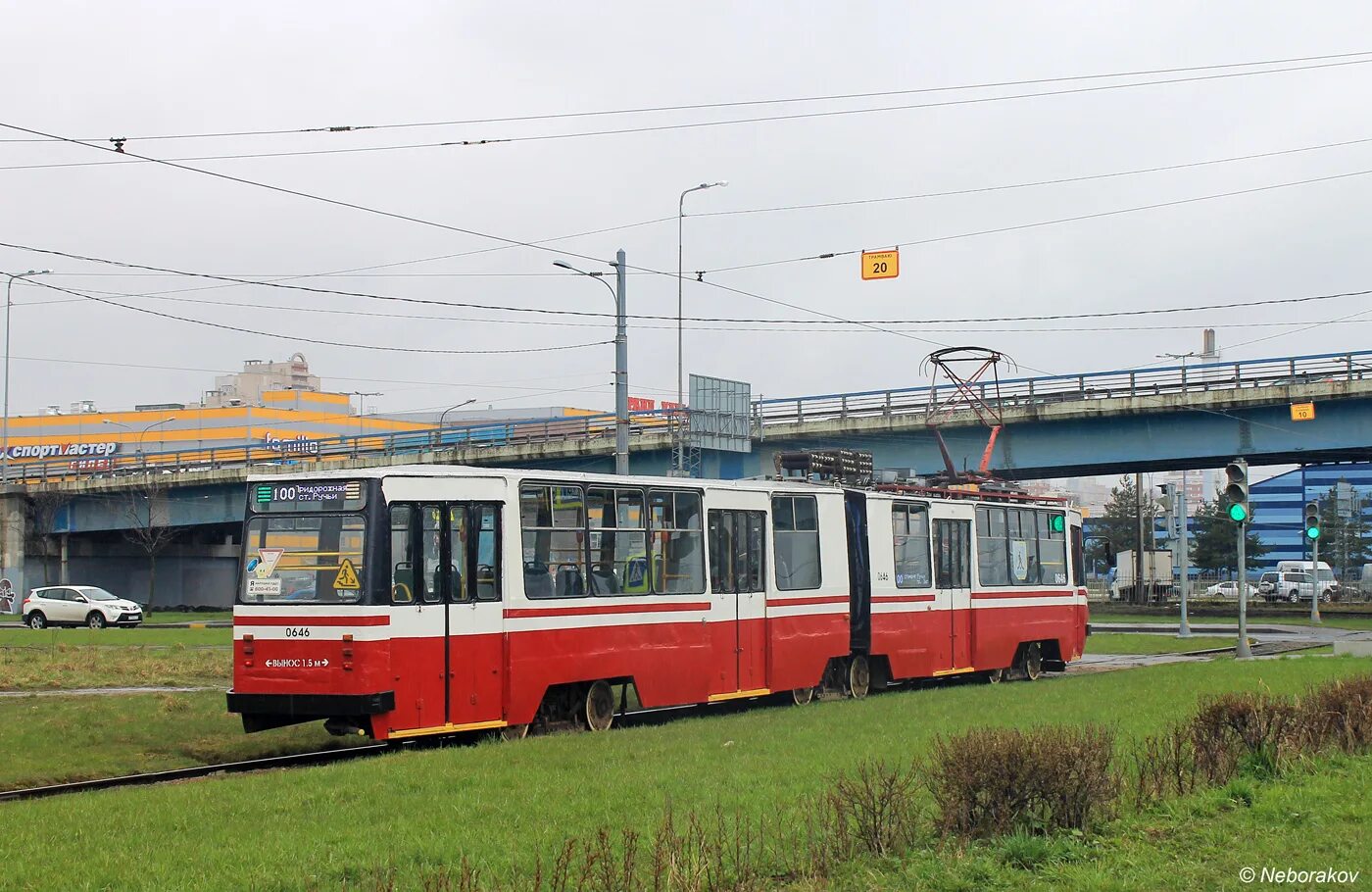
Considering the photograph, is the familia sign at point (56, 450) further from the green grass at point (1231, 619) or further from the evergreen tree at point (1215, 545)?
the evergreen tree at point (1215, 545)

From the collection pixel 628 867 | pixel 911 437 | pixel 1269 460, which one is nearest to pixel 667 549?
pixel 628 867


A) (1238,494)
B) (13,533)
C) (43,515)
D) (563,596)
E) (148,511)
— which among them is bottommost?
(563,596)

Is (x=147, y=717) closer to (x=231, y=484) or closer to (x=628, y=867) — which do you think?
(x=628, y=867)

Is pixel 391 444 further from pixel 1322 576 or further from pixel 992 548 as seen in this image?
pixel 1322 576

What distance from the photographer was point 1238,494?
86.8ft

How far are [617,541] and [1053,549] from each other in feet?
39.6

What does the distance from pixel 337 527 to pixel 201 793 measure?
4.15 metres

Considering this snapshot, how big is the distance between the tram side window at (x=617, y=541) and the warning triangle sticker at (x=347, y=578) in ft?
10.1

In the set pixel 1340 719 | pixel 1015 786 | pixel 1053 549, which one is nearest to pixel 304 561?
pixel 1015 786

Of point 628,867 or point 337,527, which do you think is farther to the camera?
point 337,527

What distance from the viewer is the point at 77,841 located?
9.01 meters

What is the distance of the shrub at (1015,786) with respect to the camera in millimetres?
8422

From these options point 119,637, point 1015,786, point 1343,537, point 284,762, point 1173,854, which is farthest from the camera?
point 1343,537

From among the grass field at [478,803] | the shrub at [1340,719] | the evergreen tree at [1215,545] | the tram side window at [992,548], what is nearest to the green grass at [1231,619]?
the evergreen tree at [1215,545]
